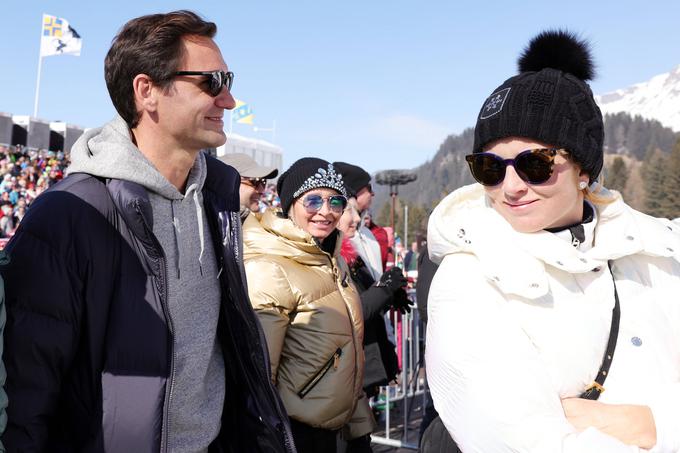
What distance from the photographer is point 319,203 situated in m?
3.61

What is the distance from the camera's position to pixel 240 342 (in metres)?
2.27

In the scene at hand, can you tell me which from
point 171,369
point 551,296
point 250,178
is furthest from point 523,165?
point 250,178

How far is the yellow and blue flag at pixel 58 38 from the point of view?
39562mm

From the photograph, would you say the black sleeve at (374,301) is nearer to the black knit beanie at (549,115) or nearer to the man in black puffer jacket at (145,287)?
the man in black puffer jacket at (145,287)

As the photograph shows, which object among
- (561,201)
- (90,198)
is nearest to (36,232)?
(90,198)

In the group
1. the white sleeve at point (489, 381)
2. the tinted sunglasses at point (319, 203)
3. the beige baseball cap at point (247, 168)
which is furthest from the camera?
the beige baseball cap at point (247, 168)

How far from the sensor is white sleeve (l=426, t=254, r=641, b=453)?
1411 mm

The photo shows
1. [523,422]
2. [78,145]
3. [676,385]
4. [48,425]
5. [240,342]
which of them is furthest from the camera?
[240,342]

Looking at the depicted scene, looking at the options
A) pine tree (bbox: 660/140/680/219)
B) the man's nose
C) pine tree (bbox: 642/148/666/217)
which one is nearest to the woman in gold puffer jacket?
the man's nose

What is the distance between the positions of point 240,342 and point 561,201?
1.27 m

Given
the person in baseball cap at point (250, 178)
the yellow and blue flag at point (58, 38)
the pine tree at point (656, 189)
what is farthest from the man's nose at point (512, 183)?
the pine tree at point (656, 189)

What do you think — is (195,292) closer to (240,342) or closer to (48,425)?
(240,342)

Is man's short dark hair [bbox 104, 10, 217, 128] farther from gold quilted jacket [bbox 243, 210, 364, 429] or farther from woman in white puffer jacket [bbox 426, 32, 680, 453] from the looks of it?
gold quilted jacket [bbox 243, 210, 364, 429]

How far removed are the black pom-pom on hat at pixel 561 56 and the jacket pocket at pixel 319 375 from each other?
1790mm
